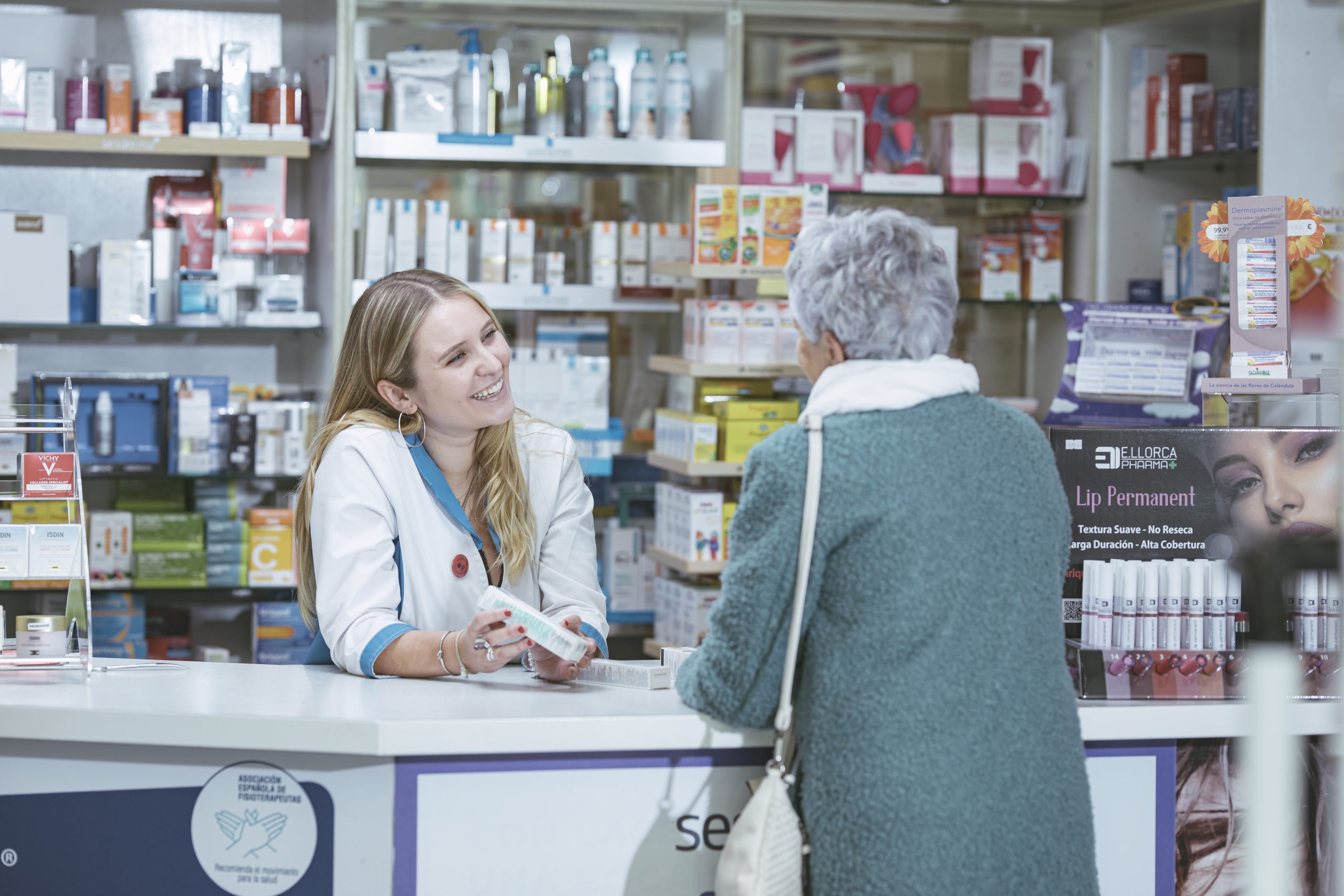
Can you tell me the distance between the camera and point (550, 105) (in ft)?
15.7

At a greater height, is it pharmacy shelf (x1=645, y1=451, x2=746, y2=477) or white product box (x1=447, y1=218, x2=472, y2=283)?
white product box (x1=447, y1=218, x2=472, y2=283)

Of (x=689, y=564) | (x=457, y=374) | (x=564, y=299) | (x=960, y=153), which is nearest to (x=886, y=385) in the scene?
(x=457, y=374)

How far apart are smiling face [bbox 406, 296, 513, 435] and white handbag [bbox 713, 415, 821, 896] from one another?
0.91 meters

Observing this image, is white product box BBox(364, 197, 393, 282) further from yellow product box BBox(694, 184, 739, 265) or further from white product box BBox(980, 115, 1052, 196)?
white product box BBox(980, 115, 1052, 196)

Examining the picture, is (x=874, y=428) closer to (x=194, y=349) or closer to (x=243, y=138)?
(x=243, y=138)

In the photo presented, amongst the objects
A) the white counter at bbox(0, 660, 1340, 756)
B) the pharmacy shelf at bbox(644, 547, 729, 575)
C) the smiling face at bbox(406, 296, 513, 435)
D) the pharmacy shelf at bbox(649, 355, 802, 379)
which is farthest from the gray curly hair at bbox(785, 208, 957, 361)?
the pharmacy shelf at bbox(644, 547, 729, 575)

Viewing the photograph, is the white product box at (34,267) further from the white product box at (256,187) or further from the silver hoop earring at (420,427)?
the silver hoop earring at (420,427)

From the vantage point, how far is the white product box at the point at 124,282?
4.48m

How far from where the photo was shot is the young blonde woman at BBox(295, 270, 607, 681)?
2357 mm

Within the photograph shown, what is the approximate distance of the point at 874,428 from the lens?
171cm

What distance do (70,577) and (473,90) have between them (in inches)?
111

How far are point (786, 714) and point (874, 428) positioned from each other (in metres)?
0.38

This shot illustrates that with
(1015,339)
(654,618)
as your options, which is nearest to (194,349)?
(654,618)

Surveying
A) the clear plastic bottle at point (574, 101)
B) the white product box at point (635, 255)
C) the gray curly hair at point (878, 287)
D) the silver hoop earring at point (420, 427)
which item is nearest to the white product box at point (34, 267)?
the clear plastic bottle at point (574, 101)
